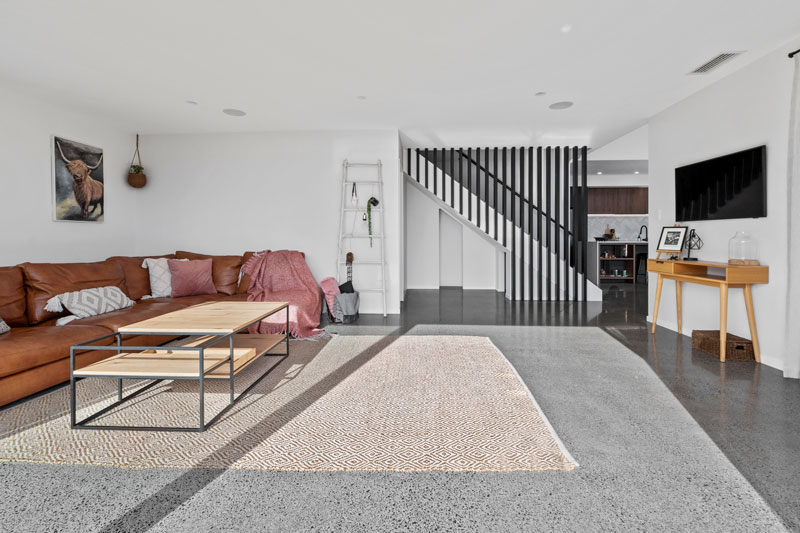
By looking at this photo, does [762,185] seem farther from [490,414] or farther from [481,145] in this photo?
[481,145]

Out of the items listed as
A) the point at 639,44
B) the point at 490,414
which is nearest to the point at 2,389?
the point at 490,414

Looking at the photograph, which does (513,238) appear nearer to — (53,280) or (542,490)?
(542,490)

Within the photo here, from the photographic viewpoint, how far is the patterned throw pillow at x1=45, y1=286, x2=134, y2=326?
3.42m

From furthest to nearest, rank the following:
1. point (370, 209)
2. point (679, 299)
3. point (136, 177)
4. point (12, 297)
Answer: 1. point (370, 209)
2. point (136, 177)
3. point (679, 299)
4. point (12, 297)

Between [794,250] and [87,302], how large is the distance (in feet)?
18.4

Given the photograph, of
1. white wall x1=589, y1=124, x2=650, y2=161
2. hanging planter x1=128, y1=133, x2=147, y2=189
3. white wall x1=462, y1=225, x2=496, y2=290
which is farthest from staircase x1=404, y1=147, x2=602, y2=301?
hanging planter x1=128, y1=133, x2=147, y2=189

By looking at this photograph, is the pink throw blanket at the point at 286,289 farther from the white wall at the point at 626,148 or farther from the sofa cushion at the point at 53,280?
the white wall at the point at 626,148

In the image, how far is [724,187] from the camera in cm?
387

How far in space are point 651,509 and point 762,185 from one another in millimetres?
3229

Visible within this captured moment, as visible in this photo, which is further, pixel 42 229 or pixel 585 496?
pixel 42 229

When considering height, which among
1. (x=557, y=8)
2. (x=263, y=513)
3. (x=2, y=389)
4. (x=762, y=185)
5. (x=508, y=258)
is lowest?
(x=263, y=513)

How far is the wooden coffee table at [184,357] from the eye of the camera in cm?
219

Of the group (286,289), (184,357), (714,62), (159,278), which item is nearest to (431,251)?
(286,289)

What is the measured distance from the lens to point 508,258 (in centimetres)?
743
